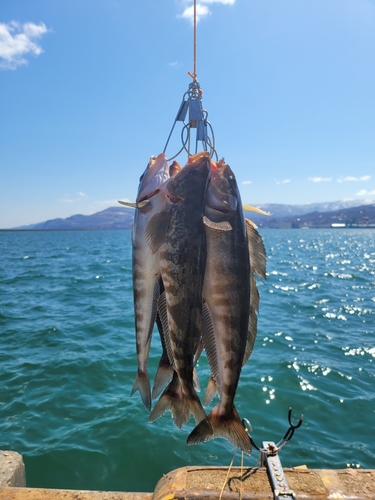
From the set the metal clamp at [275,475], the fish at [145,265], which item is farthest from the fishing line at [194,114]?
the metal clamp at [275,475]

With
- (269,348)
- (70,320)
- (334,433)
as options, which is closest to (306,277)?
(269,348)

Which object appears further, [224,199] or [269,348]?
[269,348]

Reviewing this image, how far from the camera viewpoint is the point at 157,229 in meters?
2.77

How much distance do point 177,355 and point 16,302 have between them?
17527 mm

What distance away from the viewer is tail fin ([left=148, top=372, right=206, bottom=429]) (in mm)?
2857

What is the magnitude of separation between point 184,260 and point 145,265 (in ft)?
1.41

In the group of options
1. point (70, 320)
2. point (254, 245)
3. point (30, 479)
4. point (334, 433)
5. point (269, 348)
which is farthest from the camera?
point (70, 320)

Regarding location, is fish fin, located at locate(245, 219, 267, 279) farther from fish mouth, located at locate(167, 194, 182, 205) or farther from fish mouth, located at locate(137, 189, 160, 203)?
fish mouth, located at locate(137, 189, 160, 203)

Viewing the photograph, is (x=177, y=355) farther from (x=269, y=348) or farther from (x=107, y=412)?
(x=269, y=348)

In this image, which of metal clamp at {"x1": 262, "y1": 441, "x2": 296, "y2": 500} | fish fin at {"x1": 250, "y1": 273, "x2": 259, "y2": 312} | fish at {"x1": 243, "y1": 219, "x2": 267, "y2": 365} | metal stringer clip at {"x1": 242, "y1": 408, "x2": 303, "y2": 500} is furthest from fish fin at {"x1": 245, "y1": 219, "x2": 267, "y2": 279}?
metal clamp at {"x1": 262, "y1": 441, "x2": 296, "y2": 500}

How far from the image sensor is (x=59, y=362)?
10.6 metres

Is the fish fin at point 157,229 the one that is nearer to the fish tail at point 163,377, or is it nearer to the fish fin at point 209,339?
the fish fin at point 209,339

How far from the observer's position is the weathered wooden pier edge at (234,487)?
3521mm

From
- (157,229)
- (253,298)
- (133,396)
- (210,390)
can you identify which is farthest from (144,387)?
(133,396)
